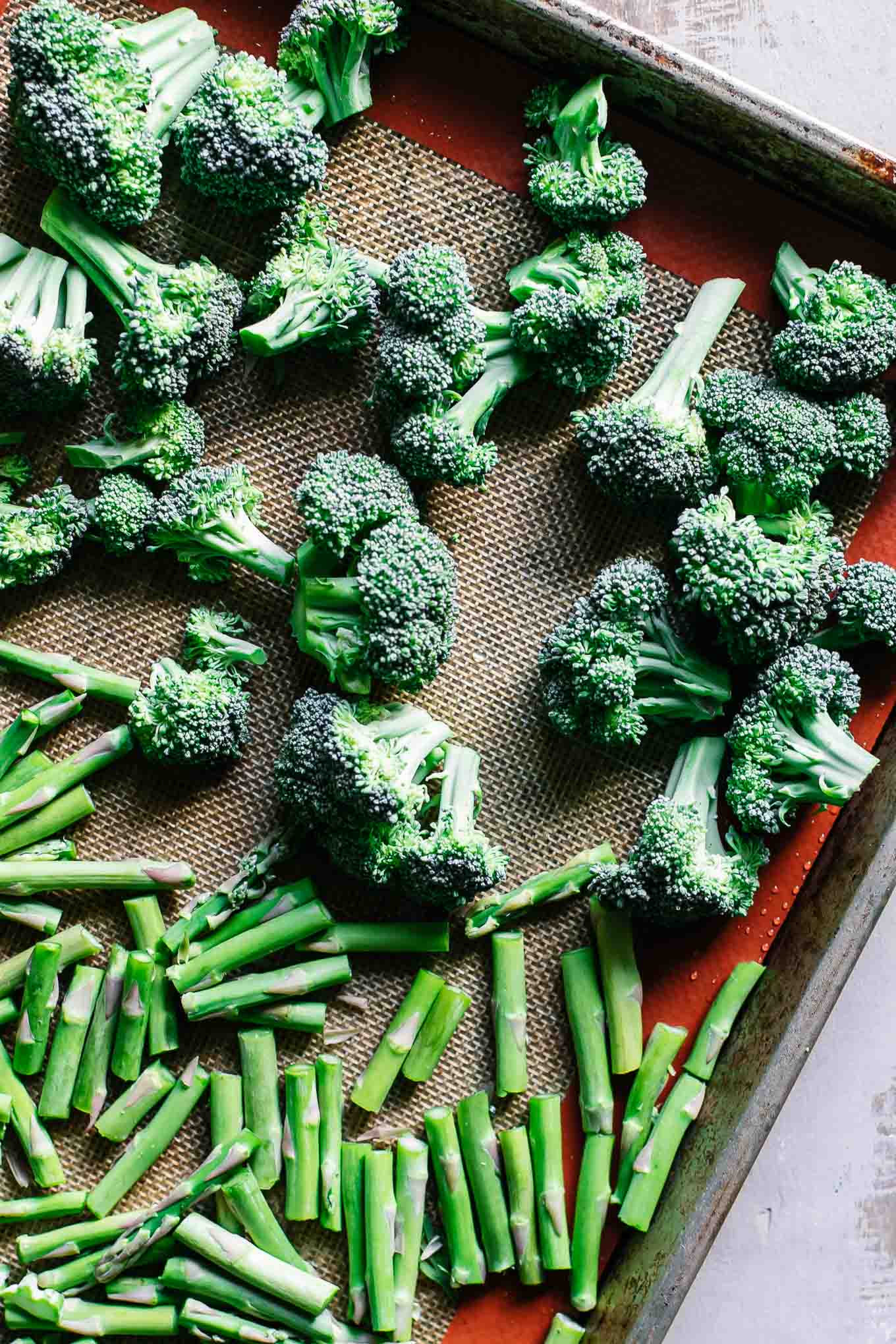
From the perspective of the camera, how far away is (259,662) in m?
2.85

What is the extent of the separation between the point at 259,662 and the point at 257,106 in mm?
1319

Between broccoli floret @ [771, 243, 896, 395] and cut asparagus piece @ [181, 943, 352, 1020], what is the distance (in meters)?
1.86

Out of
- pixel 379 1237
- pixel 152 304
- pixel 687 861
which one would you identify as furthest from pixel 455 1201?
pixel 152 304

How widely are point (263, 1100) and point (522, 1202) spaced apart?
0.71 m

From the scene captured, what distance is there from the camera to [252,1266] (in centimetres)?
278

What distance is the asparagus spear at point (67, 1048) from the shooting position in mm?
2842

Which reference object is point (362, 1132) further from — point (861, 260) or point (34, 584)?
point (861, 260)

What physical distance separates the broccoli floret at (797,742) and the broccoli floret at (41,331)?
1850mm

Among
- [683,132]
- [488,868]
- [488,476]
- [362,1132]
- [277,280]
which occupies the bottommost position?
[362,1132]

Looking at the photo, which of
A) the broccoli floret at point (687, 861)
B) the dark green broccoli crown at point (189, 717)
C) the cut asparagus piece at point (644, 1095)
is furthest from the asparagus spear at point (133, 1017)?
the cut asparagus piece at point (644, 1095)

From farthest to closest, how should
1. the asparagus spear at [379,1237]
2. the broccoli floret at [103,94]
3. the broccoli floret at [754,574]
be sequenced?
the asparagus spear at [379,1237] < the broccoli floret at [754,574] < the broccoli floret at [103,94]

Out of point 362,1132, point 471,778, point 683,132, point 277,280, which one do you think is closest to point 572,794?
point 471,778

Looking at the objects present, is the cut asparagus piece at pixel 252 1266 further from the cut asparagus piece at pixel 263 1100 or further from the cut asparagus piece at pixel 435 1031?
the cut asparagus piece at pixel 435 1031

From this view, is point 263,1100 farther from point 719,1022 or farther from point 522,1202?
point 719,1022
